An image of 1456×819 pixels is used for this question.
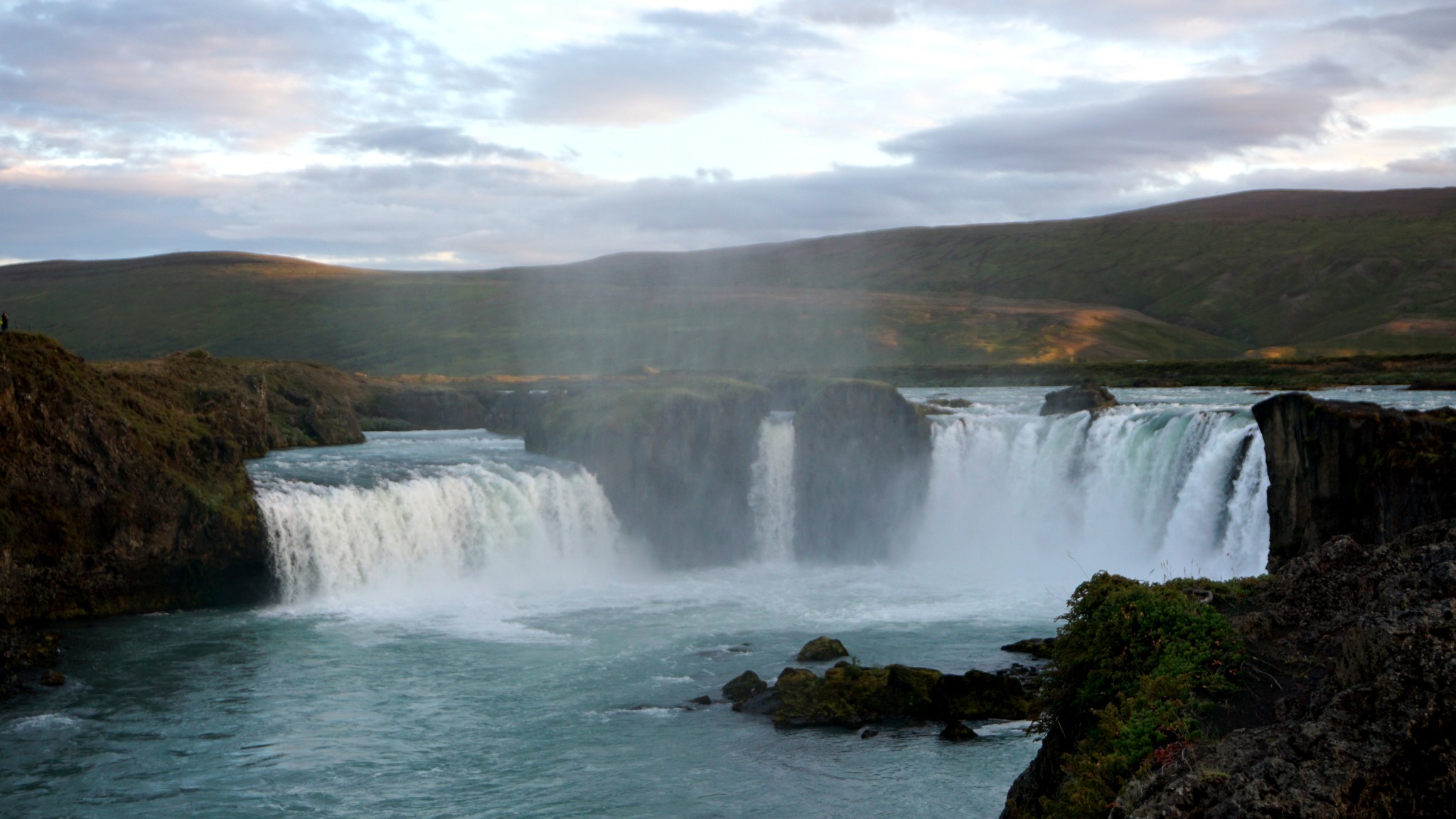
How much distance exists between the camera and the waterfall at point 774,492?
1775 inches

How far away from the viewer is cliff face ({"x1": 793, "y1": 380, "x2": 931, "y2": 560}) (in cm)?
4509

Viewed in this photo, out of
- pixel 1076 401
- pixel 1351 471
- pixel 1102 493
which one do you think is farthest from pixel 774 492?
pixel 1351 471

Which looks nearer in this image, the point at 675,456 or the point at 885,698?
the point at 885,698

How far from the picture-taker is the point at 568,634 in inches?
1169

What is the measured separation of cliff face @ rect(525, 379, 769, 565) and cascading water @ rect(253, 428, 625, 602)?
4.21ft

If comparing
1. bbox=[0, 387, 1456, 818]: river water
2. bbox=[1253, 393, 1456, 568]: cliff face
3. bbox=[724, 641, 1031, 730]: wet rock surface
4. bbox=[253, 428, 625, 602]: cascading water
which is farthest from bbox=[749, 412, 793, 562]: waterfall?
bbox=[724, 641, 1031, 730]: wet rock surface

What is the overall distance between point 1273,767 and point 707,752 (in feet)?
46.2

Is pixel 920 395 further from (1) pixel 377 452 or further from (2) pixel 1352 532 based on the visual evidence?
(2) pixel 1352 532

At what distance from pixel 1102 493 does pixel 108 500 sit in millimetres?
31405

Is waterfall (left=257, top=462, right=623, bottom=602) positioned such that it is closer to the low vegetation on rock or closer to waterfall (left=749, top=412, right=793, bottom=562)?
waterfall (left=749, top=412, right=793, bottom=562)

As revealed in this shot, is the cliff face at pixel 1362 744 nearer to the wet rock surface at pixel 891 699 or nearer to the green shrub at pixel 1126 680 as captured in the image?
the green shrub at pixel 1126 680

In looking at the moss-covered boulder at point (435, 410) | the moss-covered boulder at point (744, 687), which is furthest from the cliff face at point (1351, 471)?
the moss-covered boulder at point (435, 410)

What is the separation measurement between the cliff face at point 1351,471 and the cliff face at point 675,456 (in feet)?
72.1

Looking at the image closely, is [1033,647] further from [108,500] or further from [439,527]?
[108,500]
